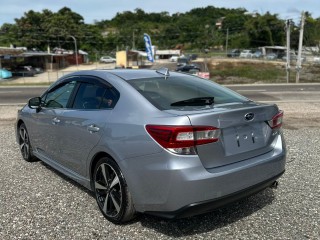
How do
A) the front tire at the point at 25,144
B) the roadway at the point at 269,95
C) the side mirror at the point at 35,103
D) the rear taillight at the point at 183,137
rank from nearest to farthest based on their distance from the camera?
1. the rear taillight at the point at 183,137
2. the side mirror at the point at 35,103
3. the front tire at the point at 25,144
4. the roadway at the point at 269,95

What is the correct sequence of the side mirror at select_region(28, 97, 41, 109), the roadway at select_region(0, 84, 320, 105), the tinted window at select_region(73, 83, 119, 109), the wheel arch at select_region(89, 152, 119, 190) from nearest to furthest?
1. the wheel arch at select_region(89, 152, 119, 190)
2. the tinted window at select_region(73, 83, 119, 109)
3. the side mirror at select_region(28, 97, 41, 109)
4. the roadway at select_region(0, 84, 320, 105)

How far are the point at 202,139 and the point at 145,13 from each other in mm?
193641

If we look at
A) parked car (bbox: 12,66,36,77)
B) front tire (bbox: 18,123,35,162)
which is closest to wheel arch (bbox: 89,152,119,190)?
front tire (bbox: 18,123,35,162)

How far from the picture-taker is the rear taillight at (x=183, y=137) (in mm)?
2918

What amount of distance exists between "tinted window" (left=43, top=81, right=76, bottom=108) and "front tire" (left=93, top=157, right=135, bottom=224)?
3.76ft

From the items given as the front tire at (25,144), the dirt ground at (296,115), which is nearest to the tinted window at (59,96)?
the front tire at (25,144)

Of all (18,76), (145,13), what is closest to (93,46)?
(18,76)

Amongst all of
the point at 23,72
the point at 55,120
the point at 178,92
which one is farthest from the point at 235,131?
the point at 23,72

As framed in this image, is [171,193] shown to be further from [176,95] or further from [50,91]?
[50,91]

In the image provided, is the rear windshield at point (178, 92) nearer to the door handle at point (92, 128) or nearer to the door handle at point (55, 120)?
the door handle at point (92, 128)

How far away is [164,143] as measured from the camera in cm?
296

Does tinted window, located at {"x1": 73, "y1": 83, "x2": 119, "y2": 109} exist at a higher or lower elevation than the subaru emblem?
higher

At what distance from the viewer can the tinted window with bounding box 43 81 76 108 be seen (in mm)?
4398

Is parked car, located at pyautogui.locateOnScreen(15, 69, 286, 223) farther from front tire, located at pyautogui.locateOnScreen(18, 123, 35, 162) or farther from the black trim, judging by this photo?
front tire, located at pyautogui.locateOnScreen(18, 123, 35, 162)
